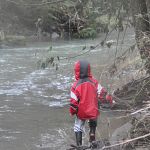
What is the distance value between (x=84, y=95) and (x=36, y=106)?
15.6 feet

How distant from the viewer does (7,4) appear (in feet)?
105

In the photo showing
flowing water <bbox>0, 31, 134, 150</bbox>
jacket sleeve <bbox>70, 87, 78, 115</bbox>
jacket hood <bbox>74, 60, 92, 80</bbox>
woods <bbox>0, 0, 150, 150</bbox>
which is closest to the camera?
woods <bbox>0, 0, 150, 150</bbox>

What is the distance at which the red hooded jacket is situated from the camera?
271 inches

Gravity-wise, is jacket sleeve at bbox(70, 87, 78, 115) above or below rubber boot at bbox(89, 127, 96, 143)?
above

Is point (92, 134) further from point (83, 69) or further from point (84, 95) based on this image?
point (83, 69)

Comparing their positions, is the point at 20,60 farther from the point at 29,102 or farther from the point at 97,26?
the point at 97,26

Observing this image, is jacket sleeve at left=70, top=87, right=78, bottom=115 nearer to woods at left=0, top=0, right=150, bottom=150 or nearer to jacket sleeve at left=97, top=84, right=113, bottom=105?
jacket sleeve at left=97, top=84, right=113, bottom=105

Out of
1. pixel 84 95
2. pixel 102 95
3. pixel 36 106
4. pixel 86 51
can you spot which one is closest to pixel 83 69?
pixel 84 95

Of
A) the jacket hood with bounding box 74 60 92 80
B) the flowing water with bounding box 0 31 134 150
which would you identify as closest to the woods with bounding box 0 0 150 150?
the flowing water with bounding box 0 31 134 150

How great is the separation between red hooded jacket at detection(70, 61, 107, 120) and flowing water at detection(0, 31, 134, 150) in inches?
47.4

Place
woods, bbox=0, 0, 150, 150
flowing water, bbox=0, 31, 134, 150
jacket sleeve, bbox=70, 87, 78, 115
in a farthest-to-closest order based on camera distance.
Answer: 1. flowing water, bbox=0, 31, 134, 150
2. jacket sleeve, bbox=70, 87, 78, 115
3. woods, bbox=0, 0, 150, 150

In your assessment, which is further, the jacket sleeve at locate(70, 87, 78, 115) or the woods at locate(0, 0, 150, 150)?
the jacket sleeve at locate(70, 87, 78, 115)

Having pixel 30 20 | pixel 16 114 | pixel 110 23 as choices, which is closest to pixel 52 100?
pixel 16 114

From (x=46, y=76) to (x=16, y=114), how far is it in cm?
485
